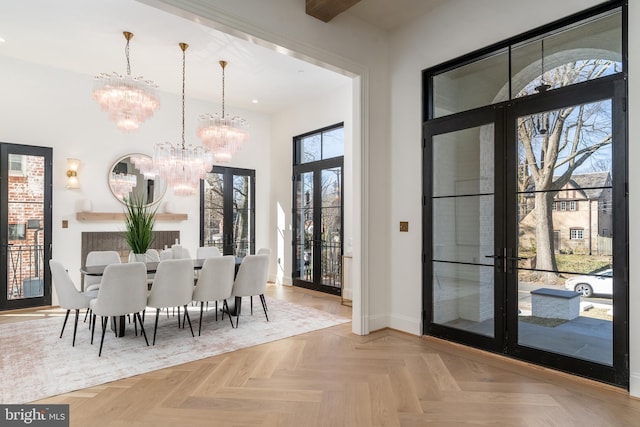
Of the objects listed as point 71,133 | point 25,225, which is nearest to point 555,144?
point 71,133

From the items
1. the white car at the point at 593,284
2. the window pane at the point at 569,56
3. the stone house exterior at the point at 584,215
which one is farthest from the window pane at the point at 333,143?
the white car at the point at 593,284

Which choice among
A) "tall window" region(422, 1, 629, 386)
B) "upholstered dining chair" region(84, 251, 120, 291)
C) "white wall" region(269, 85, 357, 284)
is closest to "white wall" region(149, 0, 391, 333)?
"tall window" region(422, 1, 629, 386)

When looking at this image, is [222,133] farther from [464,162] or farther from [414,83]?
[464,162]

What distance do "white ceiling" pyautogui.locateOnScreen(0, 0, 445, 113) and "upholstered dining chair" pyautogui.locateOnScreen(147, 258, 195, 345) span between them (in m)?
2.63

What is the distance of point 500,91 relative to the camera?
3566 millimetres

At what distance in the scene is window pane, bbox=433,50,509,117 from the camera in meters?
3.59

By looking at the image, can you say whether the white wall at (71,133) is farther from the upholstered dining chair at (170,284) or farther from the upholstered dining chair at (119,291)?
the upholstered dining chair at (170,284)

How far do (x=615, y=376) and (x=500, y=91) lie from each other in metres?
2.51

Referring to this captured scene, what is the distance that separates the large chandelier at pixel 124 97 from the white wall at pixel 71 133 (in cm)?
212

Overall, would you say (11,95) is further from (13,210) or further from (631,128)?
(631,128)

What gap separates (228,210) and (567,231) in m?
5.93

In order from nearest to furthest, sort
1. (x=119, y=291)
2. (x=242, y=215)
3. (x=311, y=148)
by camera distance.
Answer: (x=119, y=291)
(x=311, y=148)
(x=242, y=215)

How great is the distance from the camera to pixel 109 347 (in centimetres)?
376

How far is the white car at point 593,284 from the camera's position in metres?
2.86
